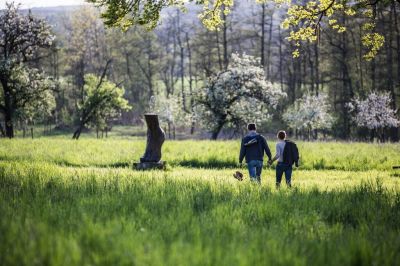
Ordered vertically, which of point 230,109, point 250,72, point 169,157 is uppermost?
point 250,72

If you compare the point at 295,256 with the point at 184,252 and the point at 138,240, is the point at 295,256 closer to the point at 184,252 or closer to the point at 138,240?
the point at 184,252

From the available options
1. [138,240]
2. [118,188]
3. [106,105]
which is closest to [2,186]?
[118,188]

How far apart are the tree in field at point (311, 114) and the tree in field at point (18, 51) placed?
108ft

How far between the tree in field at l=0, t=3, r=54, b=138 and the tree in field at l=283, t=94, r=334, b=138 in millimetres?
32960

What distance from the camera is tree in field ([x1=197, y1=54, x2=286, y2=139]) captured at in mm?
40000

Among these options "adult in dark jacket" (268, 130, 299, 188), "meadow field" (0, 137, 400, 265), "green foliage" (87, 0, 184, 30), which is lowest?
"meadow field" (0, 137, 400, 265)

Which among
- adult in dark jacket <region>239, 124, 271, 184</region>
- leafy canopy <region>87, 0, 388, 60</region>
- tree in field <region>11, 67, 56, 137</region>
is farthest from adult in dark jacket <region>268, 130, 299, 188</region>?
tree in field <region>11, 67, 56, 137</region>

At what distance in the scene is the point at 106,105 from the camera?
4031 cm

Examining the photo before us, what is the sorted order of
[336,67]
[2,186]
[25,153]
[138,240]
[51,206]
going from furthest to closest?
[336,67]
[25,153]
[2,186]
[51,206]
[138,240]

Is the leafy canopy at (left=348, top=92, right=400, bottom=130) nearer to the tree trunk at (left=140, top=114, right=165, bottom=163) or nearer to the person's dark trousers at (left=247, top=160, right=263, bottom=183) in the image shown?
the tree trunk at (left=140, top=114, right=165, bottom=163)

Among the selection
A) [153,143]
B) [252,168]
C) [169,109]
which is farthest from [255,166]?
[169,109]

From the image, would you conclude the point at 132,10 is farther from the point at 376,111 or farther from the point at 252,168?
the point at 376,111

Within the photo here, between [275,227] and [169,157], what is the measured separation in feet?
52.6

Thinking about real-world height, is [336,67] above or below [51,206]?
above
